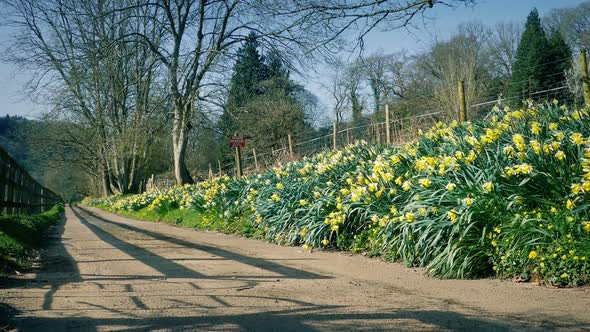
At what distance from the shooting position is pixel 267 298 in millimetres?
4043

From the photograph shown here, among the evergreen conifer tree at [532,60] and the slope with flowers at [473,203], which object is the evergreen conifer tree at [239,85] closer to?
the evergreen conifer tree at [532,60]

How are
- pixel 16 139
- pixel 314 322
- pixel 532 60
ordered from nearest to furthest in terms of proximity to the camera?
pixel 314 322 < pixel 532 60 < pixel 16 139

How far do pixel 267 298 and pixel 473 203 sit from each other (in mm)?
2210

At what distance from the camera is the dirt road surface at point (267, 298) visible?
3.37 meters

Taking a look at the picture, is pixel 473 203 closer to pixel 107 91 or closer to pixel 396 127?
pixel 396 127

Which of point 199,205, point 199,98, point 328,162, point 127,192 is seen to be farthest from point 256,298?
point 127,192

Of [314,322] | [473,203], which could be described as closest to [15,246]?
[314,322]

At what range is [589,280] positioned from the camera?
4.18m

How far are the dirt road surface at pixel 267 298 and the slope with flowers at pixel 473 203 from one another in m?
0.24

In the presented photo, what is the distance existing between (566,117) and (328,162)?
3850 mm

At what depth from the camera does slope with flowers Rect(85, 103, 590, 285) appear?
4414mm

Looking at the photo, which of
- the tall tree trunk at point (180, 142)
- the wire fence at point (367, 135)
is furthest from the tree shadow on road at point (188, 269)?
the tall tree trunk at point (180, 142)

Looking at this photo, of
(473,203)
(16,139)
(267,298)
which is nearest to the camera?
(267,298)

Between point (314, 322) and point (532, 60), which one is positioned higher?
point (532, 60)
